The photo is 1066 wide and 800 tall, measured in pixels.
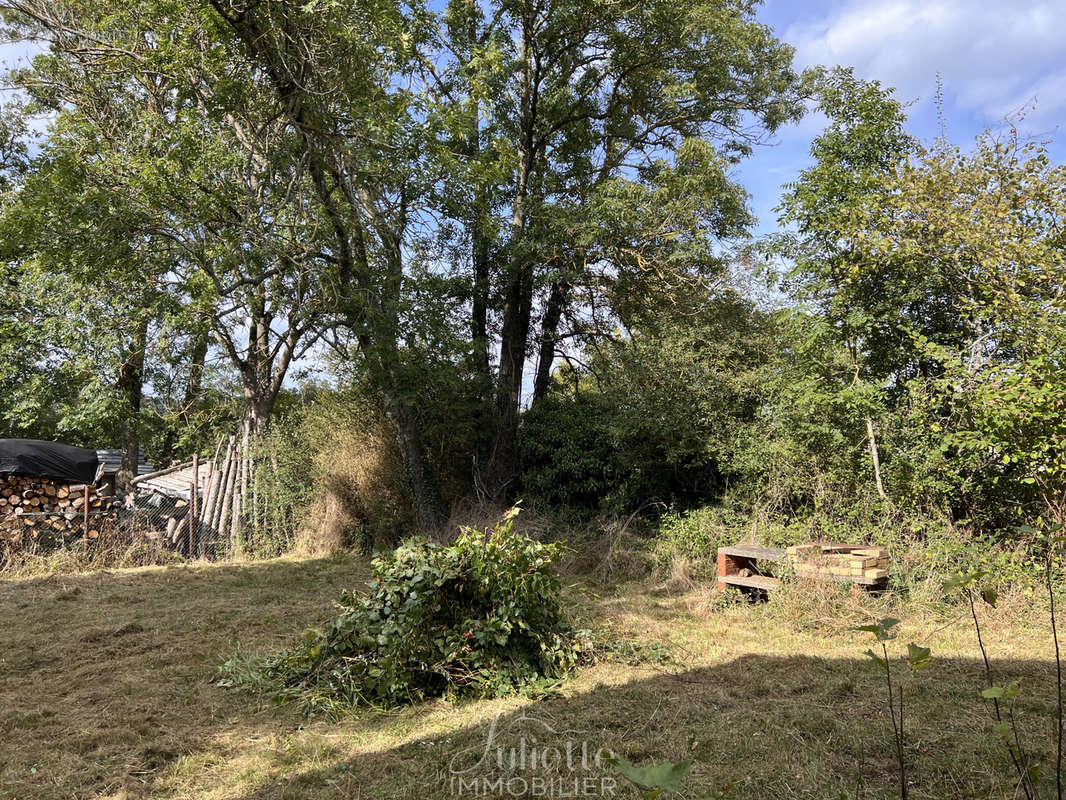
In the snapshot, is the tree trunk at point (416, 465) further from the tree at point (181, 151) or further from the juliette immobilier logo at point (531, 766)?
the juliette immobilier logo at point (531, 766)

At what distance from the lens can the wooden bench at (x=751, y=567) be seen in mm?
6414

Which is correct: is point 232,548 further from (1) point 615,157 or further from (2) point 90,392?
(1) point 615,157

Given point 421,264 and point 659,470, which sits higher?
point 421,264

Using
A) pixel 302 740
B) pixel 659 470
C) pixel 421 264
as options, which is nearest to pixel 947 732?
pixel 302 740

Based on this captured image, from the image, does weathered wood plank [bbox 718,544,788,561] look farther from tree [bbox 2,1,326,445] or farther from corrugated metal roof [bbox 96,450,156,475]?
corrugated metal roof [bbox 96,450,156,475]

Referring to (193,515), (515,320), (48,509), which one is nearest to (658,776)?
(515,320)

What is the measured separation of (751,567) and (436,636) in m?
3.84

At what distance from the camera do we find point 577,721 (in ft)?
12.4

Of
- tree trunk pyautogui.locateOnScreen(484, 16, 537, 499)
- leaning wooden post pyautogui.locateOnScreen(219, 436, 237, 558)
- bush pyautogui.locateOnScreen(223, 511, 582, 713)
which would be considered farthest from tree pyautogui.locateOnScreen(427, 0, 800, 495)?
bush pyautogui.locateOnScreen(223, 511, 582, 713)

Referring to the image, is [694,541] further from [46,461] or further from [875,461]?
[46,461]

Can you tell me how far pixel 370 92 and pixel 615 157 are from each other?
5667 mm

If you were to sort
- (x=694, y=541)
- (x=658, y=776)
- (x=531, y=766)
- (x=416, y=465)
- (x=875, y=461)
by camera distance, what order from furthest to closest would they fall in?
(x=416, y=465)
(x=694, y=541)
(x=875, y=461)
(x=531, y=766)
(x=658, y=776)

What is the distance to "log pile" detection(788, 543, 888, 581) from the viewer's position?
609cm

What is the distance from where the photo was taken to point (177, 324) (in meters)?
10.6
